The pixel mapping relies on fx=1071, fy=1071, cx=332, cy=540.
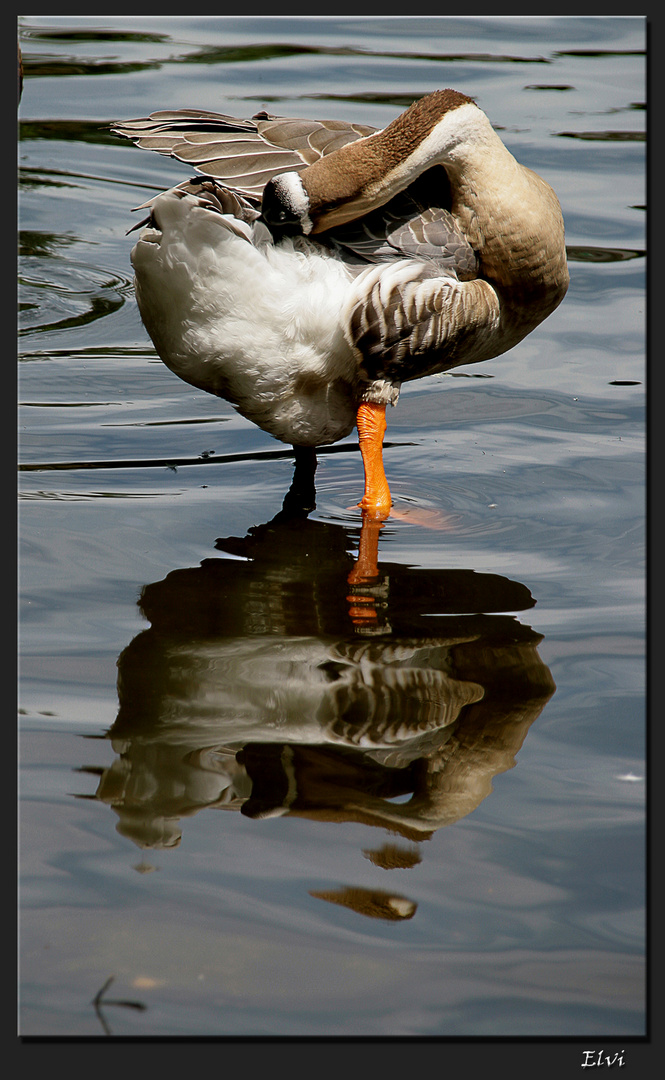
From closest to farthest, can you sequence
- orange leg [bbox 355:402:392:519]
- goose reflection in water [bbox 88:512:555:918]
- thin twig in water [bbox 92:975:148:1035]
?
thin twig in water [bbox 92:975:148:1035] → goose reflection in water [bbox 88:512:555:918] → orange leg [bbox 355:402:392:519]

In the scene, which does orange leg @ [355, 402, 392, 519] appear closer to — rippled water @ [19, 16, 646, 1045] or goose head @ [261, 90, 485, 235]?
rippled water @ [19, 16, 646, 1045]

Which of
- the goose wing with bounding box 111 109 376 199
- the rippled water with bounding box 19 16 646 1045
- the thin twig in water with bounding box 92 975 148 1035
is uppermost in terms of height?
the goose wing with bounding box 111 109 376 199

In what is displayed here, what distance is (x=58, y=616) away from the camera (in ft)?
13.1

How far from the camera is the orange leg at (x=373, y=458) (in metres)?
5.05

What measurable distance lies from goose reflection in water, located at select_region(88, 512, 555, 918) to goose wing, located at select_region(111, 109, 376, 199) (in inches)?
65.5

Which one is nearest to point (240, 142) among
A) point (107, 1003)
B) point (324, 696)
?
point (324, 696)

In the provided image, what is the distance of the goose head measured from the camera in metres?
4.60

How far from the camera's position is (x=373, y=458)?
518 cm

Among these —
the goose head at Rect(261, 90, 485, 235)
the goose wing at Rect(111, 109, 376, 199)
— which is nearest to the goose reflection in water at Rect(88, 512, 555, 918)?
the goose head at Rect(261, 90, 485, 235)

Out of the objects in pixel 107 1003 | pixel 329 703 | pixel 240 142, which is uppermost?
pixel 240 142

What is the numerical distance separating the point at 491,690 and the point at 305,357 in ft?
6.52

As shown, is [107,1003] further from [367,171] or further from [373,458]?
[367,171]

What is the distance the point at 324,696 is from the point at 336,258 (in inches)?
87.9

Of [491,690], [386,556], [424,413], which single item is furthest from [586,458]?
[491,690]
